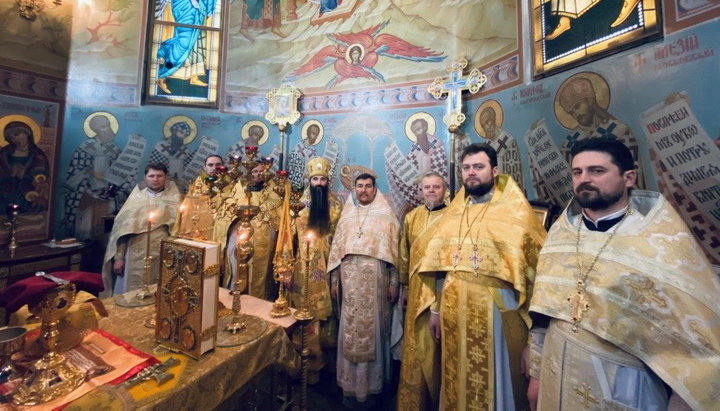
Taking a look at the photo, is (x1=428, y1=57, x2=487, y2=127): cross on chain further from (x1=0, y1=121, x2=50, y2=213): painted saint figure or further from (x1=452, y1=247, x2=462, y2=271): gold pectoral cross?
(x1=0, y1=121, x2=50, y2=213): painted saint figure

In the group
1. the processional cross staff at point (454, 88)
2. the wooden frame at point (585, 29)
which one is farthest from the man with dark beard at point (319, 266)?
the wooden frame at point (585, 29)

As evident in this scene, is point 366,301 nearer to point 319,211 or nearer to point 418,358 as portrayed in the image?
point 418,358

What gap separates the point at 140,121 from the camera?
→ 548 cm

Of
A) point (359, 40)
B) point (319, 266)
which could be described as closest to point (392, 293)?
point (319, 266)

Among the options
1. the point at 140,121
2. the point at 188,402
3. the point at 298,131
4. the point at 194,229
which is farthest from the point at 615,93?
the point at 140,121

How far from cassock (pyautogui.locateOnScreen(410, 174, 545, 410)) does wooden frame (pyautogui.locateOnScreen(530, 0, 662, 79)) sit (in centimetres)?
154

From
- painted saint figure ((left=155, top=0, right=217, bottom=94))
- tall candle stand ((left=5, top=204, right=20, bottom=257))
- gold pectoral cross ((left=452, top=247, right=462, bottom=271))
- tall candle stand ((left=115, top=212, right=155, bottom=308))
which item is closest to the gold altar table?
tall candle stand ((left=115, top=212, right=155, bottom=308))

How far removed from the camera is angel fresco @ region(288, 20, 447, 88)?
16.1 feet

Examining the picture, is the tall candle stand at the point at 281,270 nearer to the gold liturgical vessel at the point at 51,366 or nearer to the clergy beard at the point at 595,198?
the gold liturgical vessel at the point at 51,366

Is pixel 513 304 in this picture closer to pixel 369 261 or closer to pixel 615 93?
pixel 369 261

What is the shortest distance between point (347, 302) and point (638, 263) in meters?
2.55

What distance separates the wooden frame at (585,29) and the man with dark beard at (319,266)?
2880 mm

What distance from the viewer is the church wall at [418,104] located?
2.10m

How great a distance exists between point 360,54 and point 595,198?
187 inches
